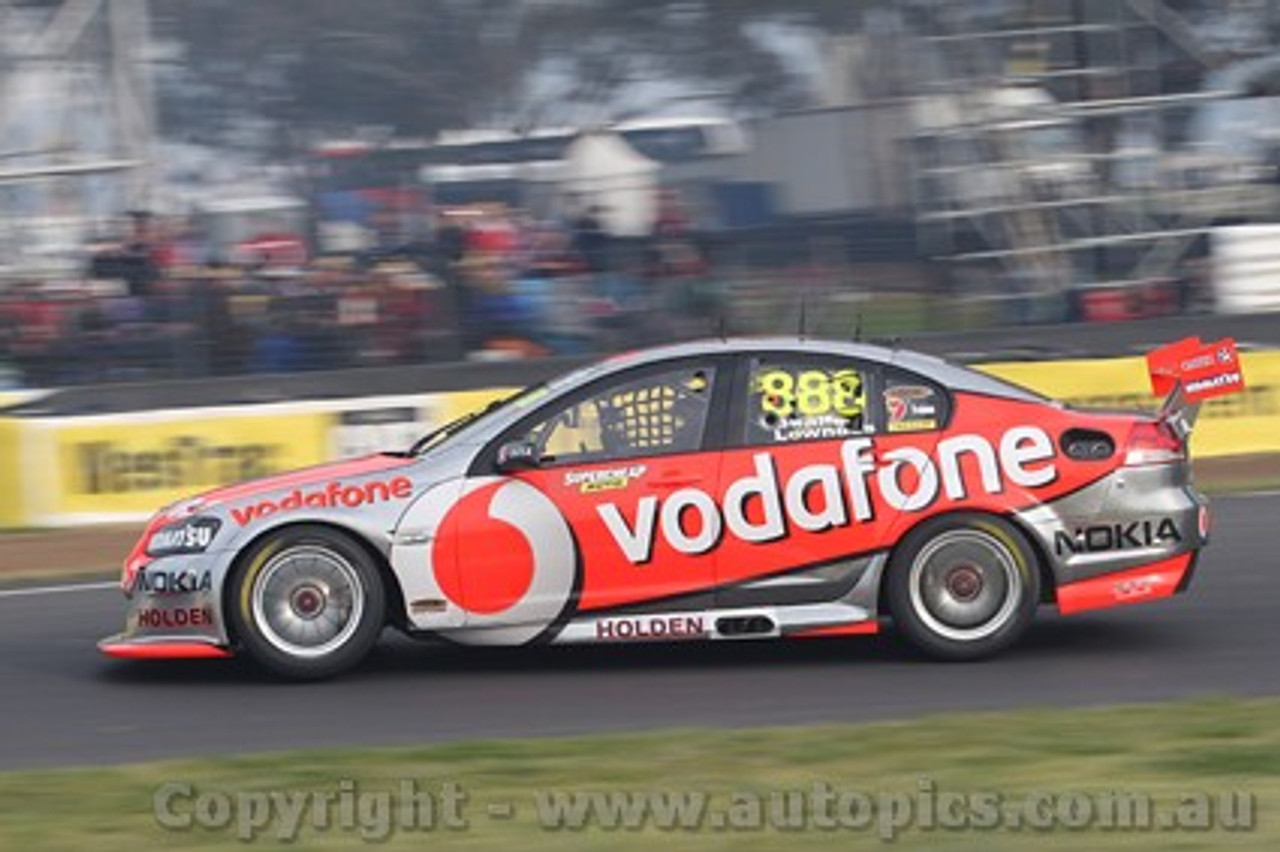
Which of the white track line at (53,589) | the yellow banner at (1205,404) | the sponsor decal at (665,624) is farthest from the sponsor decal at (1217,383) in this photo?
the yellow banner at (1205,404)

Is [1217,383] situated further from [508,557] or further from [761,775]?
[761,775]

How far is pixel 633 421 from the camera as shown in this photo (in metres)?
9.13

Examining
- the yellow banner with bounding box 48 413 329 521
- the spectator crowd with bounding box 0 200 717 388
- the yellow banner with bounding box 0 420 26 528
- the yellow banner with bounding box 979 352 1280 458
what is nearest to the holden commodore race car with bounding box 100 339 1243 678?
the yellow banner with bounding box 48 413 329 521

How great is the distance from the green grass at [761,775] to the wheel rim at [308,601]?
1.50m

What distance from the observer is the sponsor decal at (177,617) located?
9.06 meters

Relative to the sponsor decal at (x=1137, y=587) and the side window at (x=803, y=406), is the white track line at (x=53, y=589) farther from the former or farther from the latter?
the sponsor decal at (x=1137, y=587)

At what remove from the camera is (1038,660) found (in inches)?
360

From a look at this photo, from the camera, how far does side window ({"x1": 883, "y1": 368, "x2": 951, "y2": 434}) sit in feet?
30.0

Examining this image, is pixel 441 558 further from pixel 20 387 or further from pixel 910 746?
pixel 20 387

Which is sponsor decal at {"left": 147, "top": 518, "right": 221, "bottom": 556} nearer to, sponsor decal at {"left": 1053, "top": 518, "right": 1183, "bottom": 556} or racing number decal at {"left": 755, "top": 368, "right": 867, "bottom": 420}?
racing number decal at {"left": 755, "top": 368, "right": 867, "bottom": 420}

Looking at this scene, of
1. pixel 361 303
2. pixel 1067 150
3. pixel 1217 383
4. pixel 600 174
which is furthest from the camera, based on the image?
pixel 1067 150

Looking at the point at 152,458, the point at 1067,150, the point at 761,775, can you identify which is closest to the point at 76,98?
the point at 152,458

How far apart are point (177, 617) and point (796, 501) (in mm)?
2533

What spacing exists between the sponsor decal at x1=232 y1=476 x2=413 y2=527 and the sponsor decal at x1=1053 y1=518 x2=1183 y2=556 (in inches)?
104
